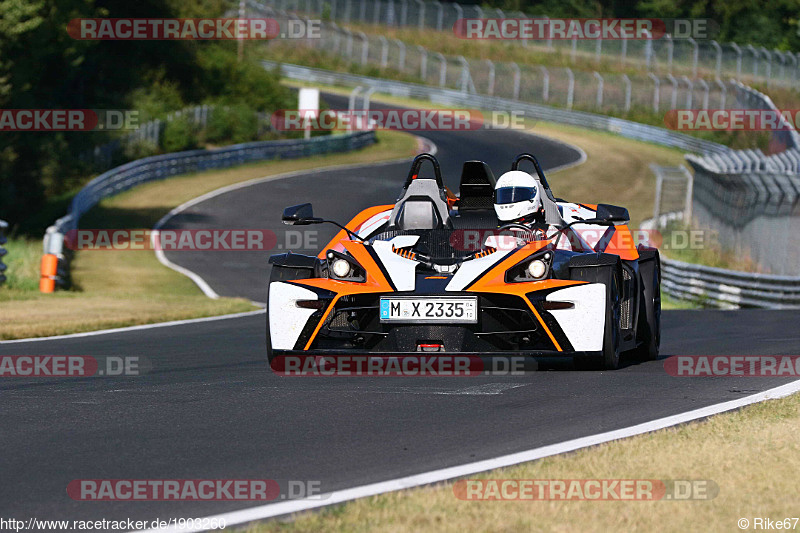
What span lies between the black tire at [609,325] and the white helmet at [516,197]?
106 cm

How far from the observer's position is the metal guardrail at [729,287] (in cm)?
1941

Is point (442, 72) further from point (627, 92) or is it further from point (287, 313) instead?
point (287, 313)

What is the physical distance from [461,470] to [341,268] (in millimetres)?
3551

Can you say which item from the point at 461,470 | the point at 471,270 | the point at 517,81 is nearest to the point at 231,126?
the point at 517,81

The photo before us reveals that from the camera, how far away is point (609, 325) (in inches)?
335

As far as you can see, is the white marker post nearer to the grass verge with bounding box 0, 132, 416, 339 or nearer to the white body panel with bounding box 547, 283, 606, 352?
the grass verge with bounding box 0, 132, 416, 339

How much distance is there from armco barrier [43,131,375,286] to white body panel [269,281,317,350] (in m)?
15.6

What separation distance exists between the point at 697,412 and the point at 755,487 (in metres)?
1.89

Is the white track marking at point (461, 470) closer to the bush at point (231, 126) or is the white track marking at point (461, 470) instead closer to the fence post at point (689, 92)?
the bush at point (231, 126)

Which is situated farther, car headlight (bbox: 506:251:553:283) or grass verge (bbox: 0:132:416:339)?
grass verge (bbox: 0:132:416:339)

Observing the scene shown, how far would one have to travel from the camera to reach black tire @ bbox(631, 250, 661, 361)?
988cm

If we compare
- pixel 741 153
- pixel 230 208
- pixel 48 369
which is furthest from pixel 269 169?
pixel 48 369

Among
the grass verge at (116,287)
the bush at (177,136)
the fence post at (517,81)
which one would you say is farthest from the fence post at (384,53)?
the grass verge at (116,287)

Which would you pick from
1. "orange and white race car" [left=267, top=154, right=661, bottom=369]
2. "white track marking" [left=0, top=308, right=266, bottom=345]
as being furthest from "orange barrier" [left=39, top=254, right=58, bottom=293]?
"orange and white race car" [left=267, top=154, right=661, bottom=369]
